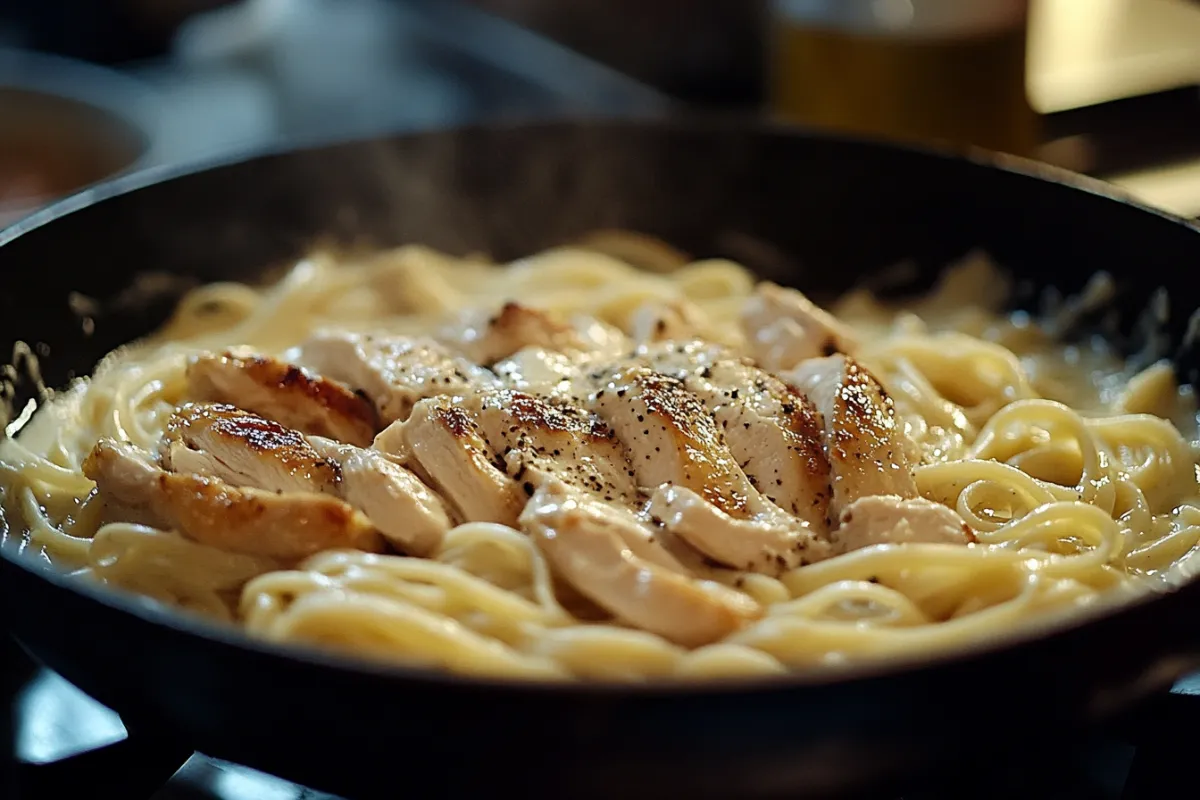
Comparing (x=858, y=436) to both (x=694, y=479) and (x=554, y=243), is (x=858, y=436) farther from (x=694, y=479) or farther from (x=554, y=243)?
(x=554, y=243)

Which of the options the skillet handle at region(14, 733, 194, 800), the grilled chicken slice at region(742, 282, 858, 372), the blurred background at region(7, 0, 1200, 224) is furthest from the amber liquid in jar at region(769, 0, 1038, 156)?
the skillet handle at region(14, 733, 194, 800)

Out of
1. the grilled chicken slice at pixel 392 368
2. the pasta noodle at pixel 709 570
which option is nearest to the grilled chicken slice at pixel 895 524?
the pasta noodle at pixel 709 570

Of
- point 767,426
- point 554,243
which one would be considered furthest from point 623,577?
point 554,243

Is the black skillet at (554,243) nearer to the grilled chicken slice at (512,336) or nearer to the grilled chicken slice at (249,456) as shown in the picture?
the grilled chicken slice at (249,456)

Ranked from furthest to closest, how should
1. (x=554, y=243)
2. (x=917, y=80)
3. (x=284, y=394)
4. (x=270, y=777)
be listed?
1. (x=917, y=80)
2. (x=554, y=243)
3. (x=284, y=394)
4. (x=270, y=777)

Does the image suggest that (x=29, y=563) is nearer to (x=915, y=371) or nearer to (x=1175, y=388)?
(x=915, y=371)

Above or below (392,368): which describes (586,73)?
above
